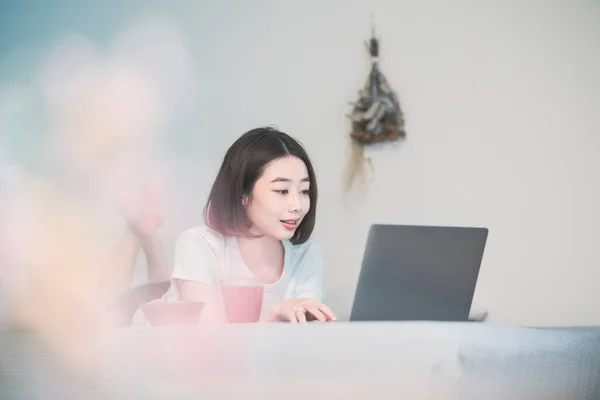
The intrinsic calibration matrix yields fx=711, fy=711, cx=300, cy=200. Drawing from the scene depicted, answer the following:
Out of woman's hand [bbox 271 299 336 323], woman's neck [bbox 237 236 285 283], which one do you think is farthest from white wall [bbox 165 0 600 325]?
woman's hand [bbox 271 299 336 323]

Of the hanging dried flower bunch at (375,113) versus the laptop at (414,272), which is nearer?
the laptop at (414,272)

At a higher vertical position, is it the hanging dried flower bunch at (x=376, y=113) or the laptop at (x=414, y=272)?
the hanging dried flower bunch at (x=376, y=113)

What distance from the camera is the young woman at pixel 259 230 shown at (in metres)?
1.67

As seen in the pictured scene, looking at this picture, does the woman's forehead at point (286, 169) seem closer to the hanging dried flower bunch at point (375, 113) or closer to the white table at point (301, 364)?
the white table at point (301, 364)

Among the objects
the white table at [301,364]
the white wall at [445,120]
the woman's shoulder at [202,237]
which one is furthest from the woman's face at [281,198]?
the white wall at [445,120]

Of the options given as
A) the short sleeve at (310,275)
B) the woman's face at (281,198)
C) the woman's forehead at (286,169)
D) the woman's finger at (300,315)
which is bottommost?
the short sleeve at (310,275)

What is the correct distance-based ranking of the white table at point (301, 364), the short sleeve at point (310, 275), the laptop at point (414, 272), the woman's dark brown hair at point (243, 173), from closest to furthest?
the white table at point (301, 364) < the laptop at point (414, 272) < the woman's dark brown hair at point (243, 173) < the short sleeve at point (310, 275)

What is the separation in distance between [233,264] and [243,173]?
240mm

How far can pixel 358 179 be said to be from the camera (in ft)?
11.2

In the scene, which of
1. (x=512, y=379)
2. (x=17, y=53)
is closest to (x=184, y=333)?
(x=512, y=379)

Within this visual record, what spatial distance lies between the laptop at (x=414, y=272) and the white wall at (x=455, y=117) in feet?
7.01

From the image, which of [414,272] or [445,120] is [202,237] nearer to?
[414,272]

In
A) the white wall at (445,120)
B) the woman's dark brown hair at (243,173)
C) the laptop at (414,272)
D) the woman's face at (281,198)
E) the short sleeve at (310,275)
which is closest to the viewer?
the laptop at (414,272)

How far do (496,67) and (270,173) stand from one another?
6.54 feet
